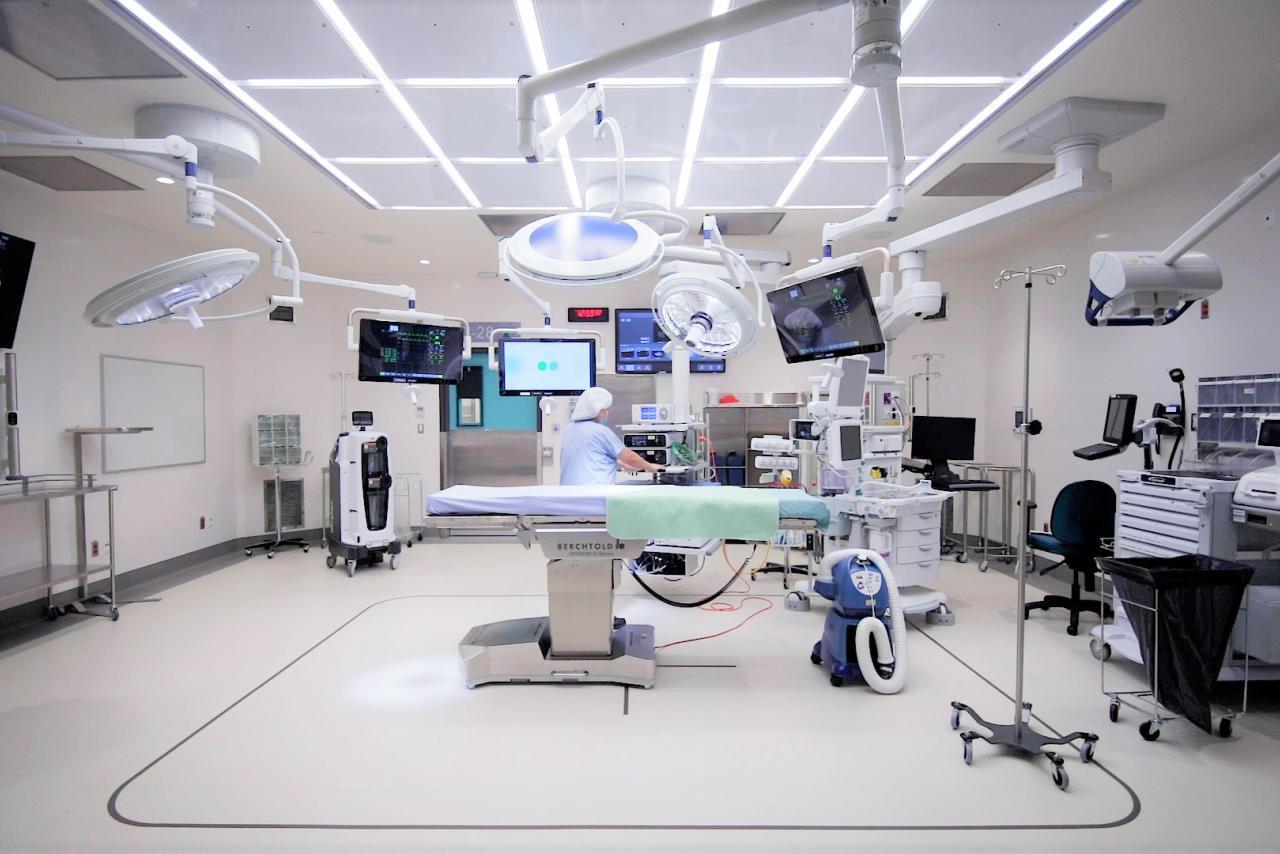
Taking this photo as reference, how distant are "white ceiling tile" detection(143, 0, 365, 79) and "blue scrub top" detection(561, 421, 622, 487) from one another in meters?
2.70

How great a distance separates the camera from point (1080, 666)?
3.59 m

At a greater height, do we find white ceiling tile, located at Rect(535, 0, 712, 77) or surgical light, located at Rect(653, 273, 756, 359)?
white ceiling tile, located at Rect(535, 0, 712, 77)

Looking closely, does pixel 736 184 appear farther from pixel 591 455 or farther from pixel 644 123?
pixel 591 455

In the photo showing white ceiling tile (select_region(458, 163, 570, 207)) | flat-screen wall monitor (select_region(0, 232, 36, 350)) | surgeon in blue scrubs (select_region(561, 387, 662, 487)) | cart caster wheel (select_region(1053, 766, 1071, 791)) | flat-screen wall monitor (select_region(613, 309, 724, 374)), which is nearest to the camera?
cart caster wheel (select_region(1053, 766, 1071, 791))

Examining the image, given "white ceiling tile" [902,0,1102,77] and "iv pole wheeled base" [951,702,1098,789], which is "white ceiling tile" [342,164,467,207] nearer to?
"white ceiling tile" [902,0,1102,77]

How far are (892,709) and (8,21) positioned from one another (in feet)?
16.1

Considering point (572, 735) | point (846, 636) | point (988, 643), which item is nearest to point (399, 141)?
point (572, 735)

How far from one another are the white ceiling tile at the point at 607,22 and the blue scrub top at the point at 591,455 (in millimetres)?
2599

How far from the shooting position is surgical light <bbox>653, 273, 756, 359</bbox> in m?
3.17

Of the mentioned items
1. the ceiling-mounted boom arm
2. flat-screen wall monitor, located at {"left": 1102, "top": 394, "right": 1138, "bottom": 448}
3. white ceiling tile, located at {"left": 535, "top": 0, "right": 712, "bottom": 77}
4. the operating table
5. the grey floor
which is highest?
white ceiling tile, located at {"left": 535, "top": 0, "right": 712, "bottom": 77}

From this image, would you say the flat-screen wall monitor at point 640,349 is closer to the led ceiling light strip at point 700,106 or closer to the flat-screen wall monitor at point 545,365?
the flat-screen wall monitor at point 545,365

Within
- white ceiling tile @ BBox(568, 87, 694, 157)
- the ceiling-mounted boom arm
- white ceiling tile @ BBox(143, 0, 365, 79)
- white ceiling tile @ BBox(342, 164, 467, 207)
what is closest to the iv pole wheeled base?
the ceiling-mounted boom arm

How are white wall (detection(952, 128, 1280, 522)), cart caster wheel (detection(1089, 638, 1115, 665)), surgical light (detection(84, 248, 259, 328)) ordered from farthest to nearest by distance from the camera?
white wall (detection(952, 128, 1280, 522)) → cart caster wheel (detection(1089, 638, 1115, 665)) → surgical light (detection(84, 248, 259, 328))

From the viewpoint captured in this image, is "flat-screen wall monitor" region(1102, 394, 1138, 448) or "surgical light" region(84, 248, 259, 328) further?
"flat-screen wall monitor" region(1102, 394, 1138, 448)
